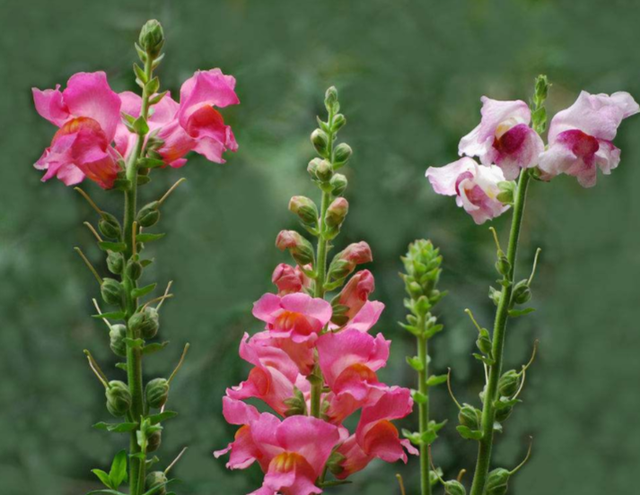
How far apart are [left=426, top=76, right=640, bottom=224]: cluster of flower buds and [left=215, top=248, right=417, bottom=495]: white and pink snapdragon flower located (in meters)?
0.13

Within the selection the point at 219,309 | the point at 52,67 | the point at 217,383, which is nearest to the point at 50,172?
the point at 219,309

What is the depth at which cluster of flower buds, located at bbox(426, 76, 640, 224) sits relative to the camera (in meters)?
0.78

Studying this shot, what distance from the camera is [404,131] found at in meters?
2.01

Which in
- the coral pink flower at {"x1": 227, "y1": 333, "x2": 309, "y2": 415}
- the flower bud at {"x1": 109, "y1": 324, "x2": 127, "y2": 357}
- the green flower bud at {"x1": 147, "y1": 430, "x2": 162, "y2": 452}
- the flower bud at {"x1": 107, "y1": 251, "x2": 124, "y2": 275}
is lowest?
the green flower bud at {"x1": 147, "y1": 430, "x2": 162, "y2": 452}

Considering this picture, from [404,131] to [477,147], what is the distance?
4.04 ft

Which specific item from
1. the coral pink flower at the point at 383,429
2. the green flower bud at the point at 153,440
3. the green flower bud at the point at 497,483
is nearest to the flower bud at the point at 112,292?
the green flower bud at the point at 153,440

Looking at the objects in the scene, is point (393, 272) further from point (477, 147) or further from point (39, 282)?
point (477, 147)

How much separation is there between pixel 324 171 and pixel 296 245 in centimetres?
6

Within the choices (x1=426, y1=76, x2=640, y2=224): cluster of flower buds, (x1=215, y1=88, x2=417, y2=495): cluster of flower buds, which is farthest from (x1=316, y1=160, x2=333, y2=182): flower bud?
(x1=426, y1=76, x2=640, y2=224): cluster of flower buds

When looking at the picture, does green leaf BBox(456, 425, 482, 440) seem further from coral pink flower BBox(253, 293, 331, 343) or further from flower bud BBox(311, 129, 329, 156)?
flower bud BBox(311, 129, 329, 156)

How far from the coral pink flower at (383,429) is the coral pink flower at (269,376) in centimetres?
7

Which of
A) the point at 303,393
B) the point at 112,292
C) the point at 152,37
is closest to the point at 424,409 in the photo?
the point at 303,393

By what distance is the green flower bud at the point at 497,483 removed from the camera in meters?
0.80

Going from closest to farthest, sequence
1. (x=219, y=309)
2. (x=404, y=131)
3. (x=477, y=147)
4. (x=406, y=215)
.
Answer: (x=477, y=147) → (x=219, y=309) → (x=406, y=215) → (x=404, y=131)
